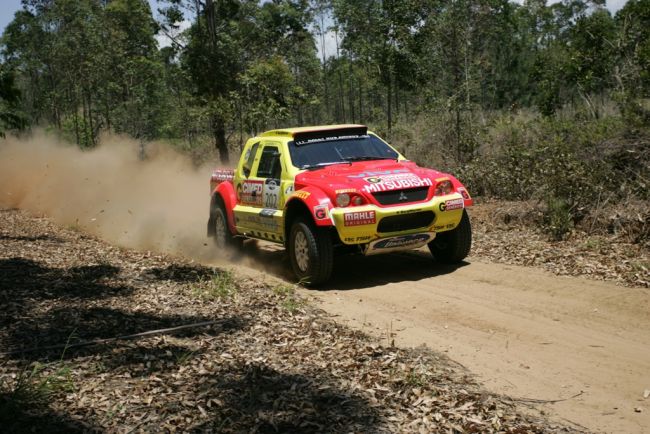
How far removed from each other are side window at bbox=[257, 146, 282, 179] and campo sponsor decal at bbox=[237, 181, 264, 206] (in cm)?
17

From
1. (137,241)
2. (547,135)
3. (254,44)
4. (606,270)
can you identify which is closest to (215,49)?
(254,44)

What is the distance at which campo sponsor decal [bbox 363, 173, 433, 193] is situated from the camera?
8.02m

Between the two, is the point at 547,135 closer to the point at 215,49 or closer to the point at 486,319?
the point at 486,319

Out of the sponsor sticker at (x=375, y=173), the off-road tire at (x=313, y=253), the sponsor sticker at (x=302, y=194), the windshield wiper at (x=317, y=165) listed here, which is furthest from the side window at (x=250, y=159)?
the sponsor sticker at (x=375, y=173)

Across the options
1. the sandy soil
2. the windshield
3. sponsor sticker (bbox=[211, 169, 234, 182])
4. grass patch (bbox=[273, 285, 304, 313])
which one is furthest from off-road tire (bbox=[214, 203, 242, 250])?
grass patch (bbox=[273, 285, 304, 313])

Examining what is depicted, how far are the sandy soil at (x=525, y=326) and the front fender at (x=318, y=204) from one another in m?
0.93

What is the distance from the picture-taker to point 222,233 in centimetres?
1096

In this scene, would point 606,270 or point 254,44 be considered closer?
point 606,270

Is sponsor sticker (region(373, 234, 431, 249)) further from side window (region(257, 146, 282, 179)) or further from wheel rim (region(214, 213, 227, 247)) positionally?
wheel rim (region(214, 213, 227, 247))

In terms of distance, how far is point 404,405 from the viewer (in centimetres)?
446

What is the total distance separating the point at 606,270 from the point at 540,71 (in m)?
31.3

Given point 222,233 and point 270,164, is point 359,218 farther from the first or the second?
point 222,233

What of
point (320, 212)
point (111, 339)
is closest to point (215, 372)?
point (111, 339)

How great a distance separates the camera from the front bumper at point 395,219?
7.86 m
